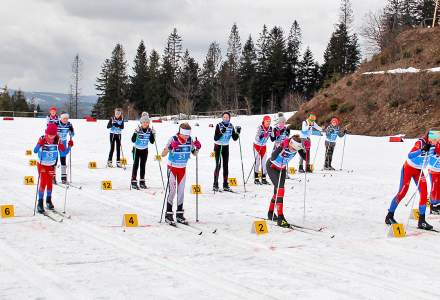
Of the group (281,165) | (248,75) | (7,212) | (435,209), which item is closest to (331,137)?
(435,209)

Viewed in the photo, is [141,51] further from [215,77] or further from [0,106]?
[0,106]

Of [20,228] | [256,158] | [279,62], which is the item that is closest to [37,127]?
[256,158]

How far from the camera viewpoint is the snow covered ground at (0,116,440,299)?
6.50 m

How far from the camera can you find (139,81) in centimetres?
8462

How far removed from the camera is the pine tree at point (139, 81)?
8406 cm

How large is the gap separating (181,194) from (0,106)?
8646 cm

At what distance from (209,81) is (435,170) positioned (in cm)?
7715

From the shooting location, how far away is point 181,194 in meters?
10.3

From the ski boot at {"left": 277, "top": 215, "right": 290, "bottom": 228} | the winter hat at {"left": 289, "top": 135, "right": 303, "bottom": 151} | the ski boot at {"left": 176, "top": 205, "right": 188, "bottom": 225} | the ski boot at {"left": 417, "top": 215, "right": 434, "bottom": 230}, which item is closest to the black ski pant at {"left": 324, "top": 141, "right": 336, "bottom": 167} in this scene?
the ski boot at {"left": 417, "top": 215, "right": 434, "bottom": 230}

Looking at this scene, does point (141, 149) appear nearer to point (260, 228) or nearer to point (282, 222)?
point (282, 222)

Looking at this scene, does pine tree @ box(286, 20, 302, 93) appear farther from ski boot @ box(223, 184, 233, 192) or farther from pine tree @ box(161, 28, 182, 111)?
ski boot @ box(223, 184, 233, 192)

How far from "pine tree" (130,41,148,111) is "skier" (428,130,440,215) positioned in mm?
73896

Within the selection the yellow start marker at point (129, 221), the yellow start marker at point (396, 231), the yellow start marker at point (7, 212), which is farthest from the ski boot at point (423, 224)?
the yellow start marker at point (7, 212)

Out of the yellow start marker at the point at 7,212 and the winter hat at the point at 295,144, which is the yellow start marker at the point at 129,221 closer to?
the yellow start marker at the point at 7,212
